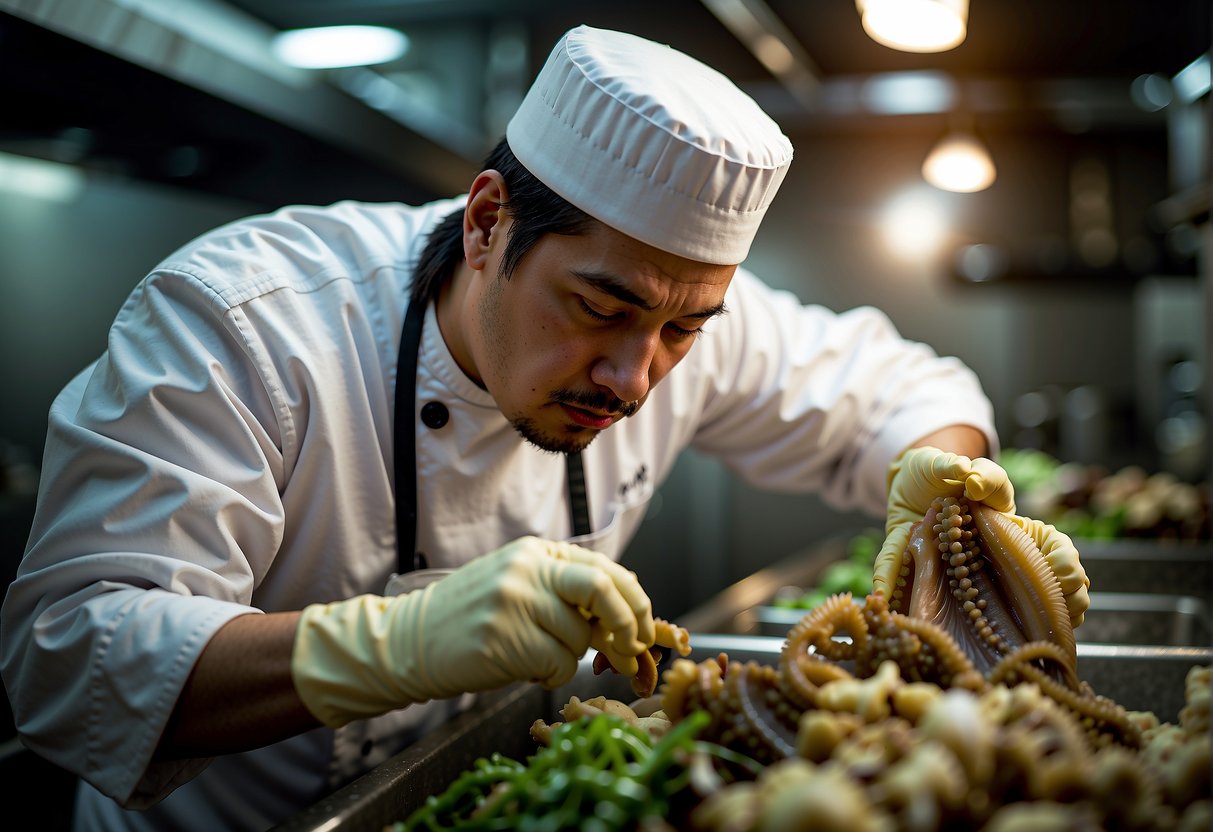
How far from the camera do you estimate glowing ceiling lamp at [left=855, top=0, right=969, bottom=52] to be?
7.03ft

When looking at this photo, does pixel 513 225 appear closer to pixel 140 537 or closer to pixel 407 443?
pixel 407 443

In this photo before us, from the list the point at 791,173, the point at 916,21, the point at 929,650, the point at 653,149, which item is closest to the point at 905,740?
the point at 929,650

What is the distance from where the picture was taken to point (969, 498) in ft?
4.00

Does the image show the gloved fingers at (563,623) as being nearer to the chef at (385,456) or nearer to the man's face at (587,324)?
the chef at (385,456)

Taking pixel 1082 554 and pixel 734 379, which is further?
pixel 1082 554

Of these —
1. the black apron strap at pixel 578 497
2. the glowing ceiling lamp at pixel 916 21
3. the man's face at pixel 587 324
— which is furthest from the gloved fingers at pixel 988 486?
the glowing ceiling lamp at pixel 916 21

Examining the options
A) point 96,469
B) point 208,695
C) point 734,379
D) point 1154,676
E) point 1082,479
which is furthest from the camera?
point 1082,479

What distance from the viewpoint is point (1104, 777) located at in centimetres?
72

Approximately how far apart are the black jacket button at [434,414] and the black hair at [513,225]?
0.17 meters

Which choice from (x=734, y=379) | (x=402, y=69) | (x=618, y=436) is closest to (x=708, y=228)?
(x=618, y=436)

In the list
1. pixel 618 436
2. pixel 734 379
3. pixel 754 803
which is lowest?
pixel 754 803

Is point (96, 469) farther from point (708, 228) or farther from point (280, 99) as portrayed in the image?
point (280, 99)

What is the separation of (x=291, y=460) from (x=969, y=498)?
0.89 meters

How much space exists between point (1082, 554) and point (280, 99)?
7.54ft
